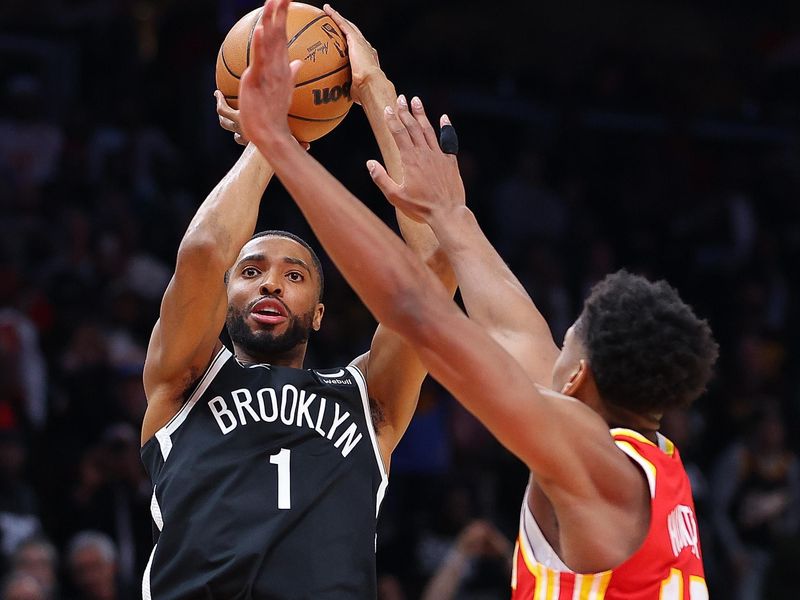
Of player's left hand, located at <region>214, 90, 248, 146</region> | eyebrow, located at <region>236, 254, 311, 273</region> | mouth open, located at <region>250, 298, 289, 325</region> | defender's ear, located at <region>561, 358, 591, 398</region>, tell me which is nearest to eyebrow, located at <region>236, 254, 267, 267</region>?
eyebrow, located at <region>236, 254, 311, 273</region>

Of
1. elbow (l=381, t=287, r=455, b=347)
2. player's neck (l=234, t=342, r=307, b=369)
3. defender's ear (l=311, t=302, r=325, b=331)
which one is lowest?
elbow (l=381, t=287, r=455, b=347)

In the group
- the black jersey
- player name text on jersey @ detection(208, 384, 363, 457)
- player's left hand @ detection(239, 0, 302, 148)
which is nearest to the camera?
player's left hand @ detection(239, 0, 302, 148)

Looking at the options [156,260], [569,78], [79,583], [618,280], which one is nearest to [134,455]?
[79,583]

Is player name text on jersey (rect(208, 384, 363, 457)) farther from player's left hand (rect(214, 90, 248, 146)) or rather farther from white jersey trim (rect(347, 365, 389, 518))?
player's left hand (rect(214, 90, 248, 146))

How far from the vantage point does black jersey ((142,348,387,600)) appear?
141 inches

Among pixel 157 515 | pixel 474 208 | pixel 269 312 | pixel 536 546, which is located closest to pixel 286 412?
pixel 269 312

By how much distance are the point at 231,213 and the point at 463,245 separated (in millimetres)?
814

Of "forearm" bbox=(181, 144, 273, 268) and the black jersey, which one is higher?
"forearm" bbox=(181, 144, 273, 268)

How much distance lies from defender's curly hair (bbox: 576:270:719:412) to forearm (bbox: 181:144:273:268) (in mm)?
1160

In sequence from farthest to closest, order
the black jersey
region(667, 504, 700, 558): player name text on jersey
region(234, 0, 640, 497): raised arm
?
the black jersey
region(667, 504, 700, 558): player name text on jersey
region(234, 0, 640, 497): raised arm

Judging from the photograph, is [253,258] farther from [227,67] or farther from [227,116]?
[227,67]

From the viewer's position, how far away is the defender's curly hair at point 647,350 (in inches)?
116

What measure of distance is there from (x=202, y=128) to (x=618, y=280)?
814cm

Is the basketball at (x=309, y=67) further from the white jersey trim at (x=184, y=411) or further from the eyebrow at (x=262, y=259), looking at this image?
the white jersey trim at (x=184, y=411)
